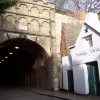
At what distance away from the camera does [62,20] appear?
21.0 metres

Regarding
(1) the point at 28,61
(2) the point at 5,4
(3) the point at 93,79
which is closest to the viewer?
(3) the point at 93,79

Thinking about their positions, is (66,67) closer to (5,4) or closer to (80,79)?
(80,79)

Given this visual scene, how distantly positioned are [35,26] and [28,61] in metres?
6.47

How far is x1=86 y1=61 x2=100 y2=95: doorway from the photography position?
1499cm

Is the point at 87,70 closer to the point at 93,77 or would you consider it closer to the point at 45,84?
the point at 93,77

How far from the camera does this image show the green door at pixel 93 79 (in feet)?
49.3

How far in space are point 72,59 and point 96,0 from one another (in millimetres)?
14995

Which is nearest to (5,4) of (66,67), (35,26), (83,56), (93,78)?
(35,26)

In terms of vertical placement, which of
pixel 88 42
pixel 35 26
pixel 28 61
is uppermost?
pixel 35 26

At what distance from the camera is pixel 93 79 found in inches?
601

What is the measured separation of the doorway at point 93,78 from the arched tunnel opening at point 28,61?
215 inches

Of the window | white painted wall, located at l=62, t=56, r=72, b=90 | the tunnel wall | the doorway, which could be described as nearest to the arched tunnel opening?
the tunnel wall

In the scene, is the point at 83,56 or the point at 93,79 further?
the point at 83,56

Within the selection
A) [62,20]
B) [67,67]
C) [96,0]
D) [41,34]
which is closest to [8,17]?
[41,34]
